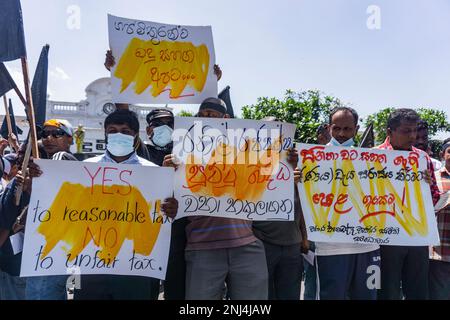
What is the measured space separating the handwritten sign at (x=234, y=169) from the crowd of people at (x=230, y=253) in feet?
0.29

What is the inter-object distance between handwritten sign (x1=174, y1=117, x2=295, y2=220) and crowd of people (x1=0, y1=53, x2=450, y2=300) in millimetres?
89

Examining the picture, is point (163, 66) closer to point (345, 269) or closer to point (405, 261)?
point (345, 269)

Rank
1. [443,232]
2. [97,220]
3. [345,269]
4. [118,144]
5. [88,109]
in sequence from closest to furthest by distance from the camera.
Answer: [97,220] < [118,144] < [345,269] < [443,232] < [88,109]

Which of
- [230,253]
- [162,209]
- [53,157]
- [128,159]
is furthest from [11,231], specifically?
[230,253]

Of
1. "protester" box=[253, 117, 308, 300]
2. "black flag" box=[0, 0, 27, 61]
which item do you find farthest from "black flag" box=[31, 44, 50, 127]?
"protester" box=[253, 117, 308, 300]

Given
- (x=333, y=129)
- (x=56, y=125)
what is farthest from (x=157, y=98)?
(x=333, y=129)

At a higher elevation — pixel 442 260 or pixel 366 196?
pixel 366 196

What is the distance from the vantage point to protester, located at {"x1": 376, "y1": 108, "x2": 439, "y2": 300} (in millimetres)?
3188

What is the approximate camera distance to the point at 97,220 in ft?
9.22

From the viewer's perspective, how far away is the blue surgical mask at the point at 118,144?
293 centimetres

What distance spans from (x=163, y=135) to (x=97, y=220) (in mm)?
980

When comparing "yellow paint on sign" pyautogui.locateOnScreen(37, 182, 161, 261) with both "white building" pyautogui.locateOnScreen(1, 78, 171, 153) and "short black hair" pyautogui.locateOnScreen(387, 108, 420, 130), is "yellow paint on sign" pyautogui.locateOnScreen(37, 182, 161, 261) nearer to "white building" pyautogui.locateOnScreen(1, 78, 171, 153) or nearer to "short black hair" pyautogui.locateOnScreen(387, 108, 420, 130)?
"short black hair" pyautogui.locateOnScreen(387, 108, 420, 130)

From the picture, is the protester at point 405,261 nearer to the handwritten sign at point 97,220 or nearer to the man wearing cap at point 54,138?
the handwritten sign at point 97,220

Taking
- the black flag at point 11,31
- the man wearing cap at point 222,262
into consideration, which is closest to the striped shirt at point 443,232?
the man wearing cap at point 222,262
